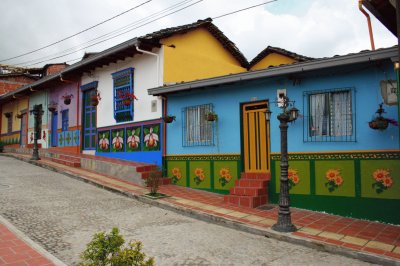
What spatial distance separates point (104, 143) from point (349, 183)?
391 inches

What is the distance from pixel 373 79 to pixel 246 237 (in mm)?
4307

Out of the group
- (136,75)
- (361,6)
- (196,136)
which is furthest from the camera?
(136,75)

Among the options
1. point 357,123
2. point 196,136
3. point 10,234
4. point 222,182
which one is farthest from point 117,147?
point 357,123

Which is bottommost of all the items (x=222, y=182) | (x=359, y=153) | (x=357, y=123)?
(x=222, y=182)

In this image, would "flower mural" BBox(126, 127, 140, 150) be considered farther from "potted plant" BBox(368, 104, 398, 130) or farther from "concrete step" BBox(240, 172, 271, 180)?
"potted plant" BBox(368, 104, 398, 130)

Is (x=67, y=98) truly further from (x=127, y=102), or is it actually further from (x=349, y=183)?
(x=349, y=183)

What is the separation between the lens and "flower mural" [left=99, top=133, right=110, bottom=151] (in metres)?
13.4

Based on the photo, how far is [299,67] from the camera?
7.30 metres

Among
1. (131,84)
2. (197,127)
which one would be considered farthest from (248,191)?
(131,84)

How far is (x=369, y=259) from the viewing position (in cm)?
479

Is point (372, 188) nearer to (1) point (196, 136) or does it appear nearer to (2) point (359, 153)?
(2) point (359, 153)

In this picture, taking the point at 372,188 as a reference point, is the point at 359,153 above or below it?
above

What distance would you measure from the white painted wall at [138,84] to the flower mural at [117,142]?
2.02 ft

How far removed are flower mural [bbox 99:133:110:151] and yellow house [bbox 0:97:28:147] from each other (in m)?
9.74
